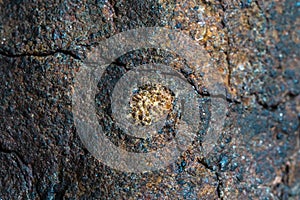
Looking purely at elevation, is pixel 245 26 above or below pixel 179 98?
above

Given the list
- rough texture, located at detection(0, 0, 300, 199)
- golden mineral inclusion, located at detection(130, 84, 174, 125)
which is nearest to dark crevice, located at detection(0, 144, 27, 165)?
rough texture, located at detection(0, 0, 300, 199)

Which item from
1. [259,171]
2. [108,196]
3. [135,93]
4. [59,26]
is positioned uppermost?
[59,26]

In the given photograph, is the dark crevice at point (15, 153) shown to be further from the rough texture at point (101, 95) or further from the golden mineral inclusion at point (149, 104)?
the golden mineral inclusion at point (149, 104)

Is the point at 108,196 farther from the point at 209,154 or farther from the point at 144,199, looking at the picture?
the point at 209,154

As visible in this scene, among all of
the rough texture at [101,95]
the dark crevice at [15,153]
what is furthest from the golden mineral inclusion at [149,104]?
the dark crevice at [15,153]

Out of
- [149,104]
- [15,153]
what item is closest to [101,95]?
[149,104]

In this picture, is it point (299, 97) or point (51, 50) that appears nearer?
point (51, 50)

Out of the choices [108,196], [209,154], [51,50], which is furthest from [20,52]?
[209,154]

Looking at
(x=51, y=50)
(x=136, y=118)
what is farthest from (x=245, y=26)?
(x=51, y=50)
